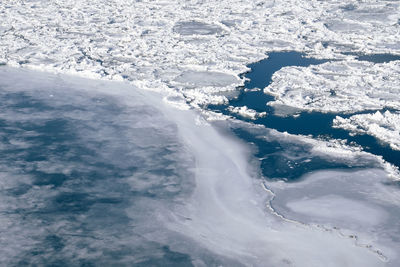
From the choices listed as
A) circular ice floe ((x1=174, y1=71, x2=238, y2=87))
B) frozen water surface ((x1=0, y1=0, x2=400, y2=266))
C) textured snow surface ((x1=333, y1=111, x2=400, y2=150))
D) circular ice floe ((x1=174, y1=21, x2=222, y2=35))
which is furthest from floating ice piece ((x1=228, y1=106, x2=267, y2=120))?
circular ice floe ((x1=174, y1=21, x2=222, y2=35))

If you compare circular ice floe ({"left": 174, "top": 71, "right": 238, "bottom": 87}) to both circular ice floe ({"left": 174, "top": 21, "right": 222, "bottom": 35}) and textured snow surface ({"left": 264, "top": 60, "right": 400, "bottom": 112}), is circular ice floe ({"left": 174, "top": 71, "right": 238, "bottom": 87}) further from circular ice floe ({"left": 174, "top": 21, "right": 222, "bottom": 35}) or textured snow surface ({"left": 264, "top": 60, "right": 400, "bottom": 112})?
circular ice floe ({"left": 174, "top": 21, "right": 222, "bottom": 35})

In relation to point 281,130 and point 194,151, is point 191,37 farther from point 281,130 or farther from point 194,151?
point 194,151

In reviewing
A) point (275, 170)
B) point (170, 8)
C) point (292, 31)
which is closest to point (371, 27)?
point (292, 31)

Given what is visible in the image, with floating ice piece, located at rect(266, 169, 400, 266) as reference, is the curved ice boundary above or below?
below

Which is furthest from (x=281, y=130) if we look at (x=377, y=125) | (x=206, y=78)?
(x=206, y=78)

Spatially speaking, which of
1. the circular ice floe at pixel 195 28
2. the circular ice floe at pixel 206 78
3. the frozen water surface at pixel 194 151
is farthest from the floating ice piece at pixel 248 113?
the circular ice floe at pixel 195 28

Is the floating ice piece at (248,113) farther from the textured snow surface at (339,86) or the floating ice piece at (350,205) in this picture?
the floating ice piece at (350,205)
